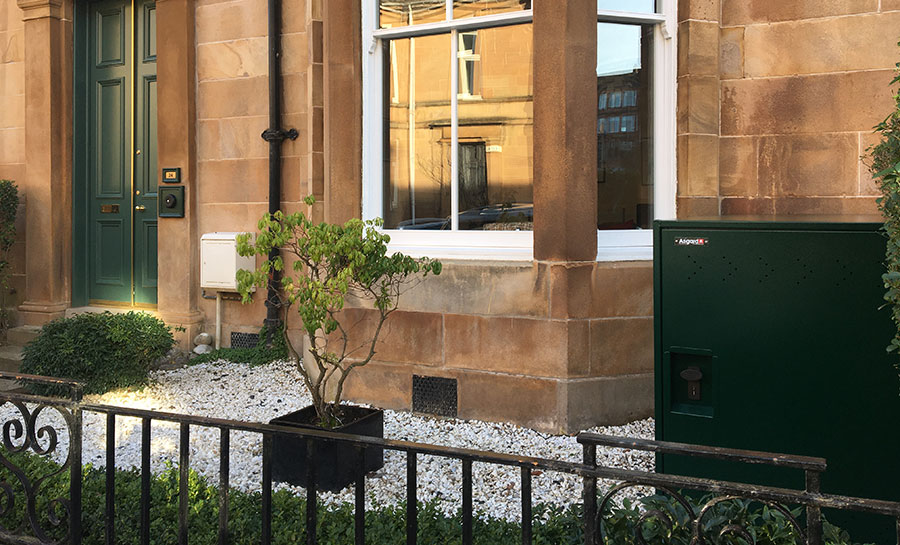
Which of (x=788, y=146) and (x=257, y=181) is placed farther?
(x=257, y=181)

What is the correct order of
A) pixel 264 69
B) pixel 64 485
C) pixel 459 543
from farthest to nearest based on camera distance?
1. pixel 264 69
2. pixel 64 485
3. pixel 459 543

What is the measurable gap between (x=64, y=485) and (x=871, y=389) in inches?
144

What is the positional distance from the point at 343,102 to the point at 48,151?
427 cm

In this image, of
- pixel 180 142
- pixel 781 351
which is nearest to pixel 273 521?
pixel 781 351

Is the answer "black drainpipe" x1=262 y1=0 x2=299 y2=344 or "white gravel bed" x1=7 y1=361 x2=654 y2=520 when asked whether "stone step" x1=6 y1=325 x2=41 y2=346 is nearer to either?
"white gravel bed" x1=7 y1=361 x2=654 y2=520

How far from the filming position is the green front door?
822 centimetres

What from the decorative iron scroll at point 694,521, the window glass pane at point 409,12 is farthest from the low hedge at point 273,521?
the window glass pane at point 409,12

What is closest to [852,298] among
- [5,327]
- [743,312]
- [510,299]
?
[743,312]

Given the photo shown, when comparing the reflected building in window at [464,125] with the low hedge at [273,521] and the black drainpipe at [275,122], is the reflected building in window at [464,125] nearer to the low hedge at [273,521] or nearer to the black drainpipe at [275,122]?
the black drainpipe at [275,122]

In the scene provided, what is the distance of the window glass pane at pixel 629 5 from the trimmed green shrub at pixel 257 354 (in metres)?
4.02

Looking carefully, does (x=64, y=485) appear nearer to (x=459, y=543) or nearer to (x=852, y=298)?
(x=459, y=543)

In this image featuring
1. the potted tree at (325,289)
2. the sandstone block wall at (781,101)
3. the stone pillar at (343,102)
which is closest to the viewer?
the potted tree at (325,289)

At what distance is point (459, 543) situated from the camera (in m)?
2.97

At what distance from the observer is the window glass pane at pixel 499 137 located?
537 centimetres
